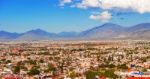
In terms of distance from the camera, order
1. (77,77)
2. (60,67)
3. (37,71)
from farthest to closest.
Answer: (60,67)
(37,71)
(77,77)

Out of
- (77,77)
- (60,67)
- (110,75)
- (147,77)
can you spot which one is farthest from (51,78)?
(60,67)

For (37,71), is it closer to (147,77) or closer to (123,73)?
(123,73)

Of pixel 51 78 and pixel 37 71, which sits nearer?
pixel 51 78

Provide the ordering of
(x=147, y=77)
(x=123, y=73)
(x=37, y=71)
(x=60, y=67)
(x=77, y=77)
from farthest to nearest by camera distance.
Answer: (x=60, y=67) < (x=37, y=71) < (x=123, y=73) < (x=77, y=77) < (x=147, y=77)

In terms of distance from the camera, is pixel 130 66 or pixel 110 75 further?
pixel 130 66

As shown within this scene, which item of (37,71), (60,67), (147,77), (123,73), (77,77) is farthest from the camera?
(60,67)

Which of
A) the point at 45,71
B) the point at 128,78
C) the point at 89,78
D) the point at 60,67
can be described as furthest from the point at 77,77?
the point at 60,67

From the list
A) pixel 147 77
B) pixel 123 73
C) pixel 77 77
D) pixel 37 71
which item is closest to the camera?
pixel 147 77

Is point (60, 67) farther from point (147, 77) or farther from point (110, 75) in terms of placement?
point (147, 77)
